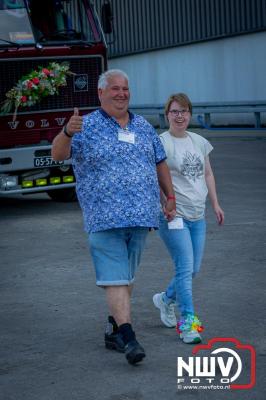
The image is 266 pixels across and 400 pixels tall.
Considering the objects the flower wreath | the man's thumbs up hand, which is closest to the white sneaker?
the man's thumbs up hand

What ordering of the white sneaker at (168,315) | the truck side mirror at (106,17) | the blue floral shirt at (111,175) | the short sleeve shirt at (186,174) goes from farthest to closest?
1. the truck side mirror at (106,17)
2. the white sneaker at (168,315)
3. the short sleeve shirt at (186,174)
4. the blue floral shirt at (111,175)

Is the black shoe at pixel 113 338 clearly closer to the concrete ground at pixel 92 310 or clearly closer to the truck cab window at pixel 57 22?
the concrete ground at pixel 92 310

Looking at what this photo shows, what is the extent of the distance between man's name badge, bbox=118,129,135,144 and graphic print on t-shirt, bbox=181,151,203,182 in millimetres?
704

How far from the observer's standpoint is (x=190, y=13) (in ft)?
115

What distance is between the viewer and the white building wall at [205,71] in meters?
31.7

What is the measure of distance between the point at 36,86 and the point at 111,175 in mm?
7563

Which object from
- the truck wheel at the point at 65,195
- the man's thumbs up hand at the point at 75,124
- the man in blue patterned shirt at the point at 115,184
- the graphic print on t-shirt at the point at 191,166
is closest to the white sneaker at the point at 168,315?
the man in blue patterned shirt at the point at 115,184

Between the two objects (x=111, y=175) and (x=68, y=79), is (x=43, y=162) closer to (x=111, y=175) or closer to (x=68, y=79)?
(x=68, y=79)

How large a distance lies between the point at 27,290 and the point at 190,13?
2765cm

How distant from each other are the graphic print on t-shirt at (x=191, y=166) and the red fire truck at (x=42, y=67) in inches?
266

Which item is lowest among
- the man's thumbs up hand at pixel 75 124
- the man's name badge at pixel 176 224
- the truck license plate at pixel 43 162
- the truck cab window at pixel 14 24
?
the truck license plate at pixel 43 162

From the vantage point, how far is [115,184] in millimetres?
6324

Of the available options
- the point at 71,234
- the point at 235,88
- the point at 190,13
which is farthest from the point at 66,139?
the point at 190,13

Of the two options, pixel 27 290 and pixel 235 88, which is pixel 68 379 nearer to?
pixel 27 290
